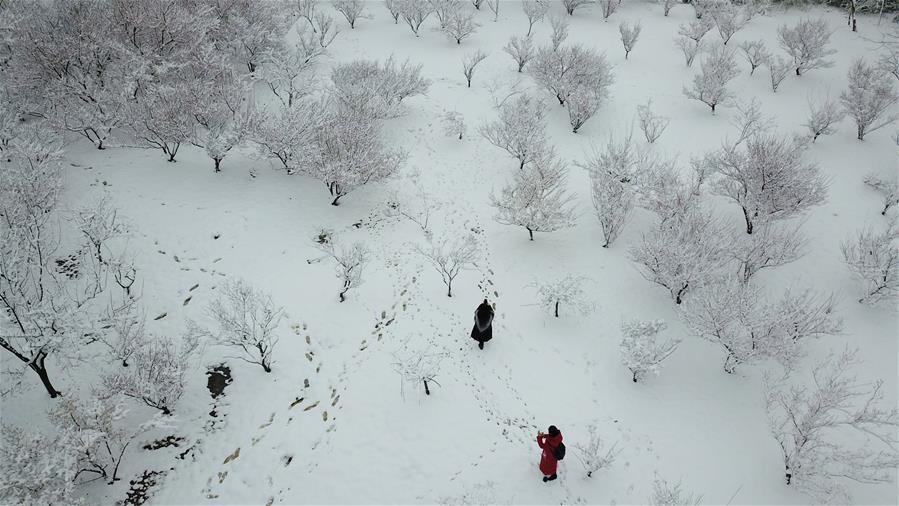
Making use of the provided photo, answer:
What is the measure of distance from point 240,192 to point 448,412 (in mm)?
10168

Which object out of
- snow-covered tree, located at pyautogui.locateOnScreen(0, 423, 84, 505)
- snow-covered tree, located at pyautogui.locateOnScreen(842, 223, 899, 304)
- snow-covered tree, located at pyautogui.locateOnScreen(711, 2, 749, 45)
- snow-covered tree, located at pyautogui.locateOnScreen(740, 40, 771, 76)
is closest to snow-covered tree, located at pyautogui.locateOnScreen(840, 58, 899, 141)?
snow-covered tree, located at pyautogui.locateOnScreen(740, 40, 771, 76)

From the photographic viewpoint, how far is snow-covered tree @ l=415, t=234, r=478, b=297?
1237cm

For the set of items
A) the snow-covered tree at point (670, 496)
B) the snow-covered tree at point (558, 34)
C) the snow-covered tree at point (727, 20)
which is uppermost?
the snow-covered tree at point (727, 20)

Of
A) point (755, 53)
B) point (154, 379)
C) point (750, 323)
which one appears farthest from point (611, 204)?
point (755, 53)

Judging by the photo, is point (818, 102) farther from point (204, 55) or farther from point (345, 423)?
point (204, 55)

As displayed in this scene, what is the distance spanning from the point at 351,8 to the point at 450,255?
1785cm

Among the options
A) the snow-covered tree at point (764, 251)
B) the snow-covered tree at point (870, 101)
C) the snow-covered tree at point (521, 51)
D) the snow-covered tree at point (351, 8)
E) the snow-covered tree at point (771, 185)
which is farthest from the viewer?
the snow-covered tree at point (351, 8)

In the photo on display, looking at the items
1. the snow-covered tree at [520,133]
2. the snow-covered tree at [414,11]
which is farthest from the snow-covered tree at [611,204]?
the snow-covered tree at [414,11]

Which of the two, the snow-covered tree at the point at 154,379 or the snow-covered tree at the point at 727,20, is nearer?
the snow-covered tree at the point at 154,379

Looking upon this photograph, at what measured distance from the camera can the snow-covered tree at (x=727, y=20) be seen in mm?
21234

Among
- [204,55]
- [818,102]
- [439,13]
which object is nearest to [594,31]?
[439,13]

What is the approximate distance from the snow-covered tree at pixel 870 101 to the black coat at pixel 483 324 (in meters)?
16.1

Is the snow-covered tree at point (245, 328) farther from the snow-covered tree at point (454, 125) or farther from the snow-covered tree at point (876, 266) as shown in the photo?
the snow-covered tree at point (876, 266)

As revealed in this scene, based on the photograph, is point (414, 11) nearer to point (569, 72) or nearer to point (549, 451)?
point (569, 72)
